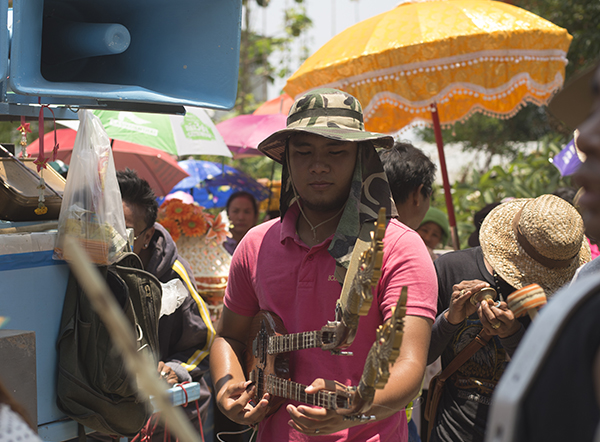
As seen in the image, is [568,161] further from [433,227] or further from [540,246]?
[540,246]

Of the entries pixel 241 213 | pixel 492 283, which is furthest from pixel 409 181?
pixel 241 213

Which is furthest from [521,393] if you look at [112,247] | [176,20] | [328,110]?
[176,20]

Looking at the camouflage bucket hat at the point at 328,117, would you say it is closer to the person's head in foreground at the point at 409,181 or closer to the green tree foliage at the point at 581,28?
the person's head in foreground at the point at 409,181

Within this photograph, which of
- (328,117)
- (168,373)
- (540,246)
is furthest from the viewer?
(168,373)

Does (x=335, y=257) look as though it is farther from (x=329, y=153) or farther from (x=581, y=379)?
(x=581, y=379)

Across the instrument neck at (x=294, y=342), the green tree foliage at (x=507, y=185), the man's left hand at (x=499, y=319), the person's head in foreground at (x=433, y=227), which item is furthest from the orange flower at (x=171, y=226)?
the green tree foliage at (x=507, y=185)

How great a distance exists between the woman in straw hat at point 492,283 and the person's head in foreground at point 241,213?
3387 millimetres

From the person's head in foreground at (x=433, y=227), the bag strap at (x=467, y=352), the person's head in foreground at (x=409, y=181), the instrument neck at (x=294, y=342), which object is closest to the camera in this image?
the instrument neck at (x=294, y=342)

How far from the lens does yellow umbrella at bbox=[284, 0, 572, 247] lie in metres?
3.85

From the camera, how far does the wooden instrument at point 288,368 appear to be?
117 centimetres

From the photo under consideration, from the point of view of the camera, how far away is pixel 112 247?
1944 millimetres

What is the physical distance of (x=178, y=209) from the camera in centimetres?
431

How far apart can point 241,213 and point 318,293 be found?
3.91 metres

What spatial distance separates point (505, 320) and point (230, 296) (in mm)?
927
